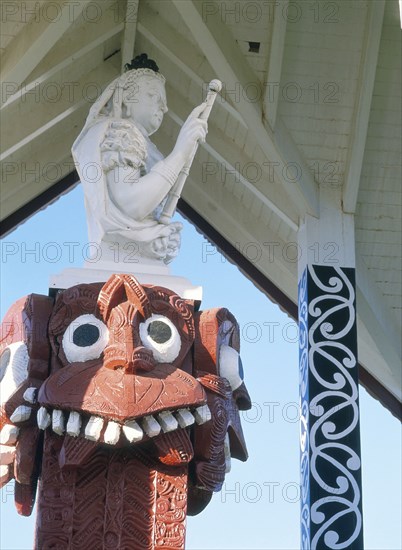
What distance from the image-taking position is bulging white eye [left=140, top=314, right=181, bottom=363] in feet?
14.1

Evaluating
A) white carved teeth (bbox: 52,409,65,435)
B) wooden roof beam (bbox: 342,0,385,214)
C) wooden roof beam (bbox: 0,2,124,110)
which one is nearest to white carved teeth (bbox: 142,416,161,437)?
white carved teeth (bbox: 52,409,65,435)

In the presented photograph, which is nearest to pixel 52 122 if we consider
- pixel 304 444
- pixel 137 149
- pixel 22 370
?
pixel 304 444

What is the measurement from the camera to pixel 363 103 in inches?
369

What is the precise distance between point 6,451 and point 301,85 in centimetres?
604

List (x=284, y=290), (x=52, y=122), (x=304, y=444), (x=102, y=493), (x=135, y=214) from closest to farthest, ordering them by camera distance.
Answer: (x=102, y=493)
(x=135, y=214)
(x=304, y=444)
(x=52, y=122)
(x=284, y=290)

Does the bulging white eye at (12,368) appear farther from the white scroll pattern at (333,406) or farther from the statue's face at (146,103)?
the white scroll pattern at (333,406)

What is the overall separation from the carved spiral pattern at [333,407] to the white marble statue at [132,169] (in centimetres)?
327

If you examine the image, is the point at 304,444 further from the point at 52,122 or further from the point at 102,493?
the point at 102,493

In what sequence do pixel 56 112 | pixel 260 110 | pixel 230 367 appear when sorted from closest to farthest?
pixel 230 367
pixel 260 110
pixel 56 112

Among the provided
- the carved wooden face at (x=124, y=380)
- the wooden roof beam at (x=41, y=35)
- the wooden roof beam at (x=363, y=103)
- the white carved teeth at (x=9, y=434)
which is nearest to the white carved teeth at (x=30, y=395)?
the carved wooden face at (x=124, y=380)

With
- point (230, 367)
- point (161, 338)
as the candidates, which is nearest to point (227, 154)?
point (230, 367)

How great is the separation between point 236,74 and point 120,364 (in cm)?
538

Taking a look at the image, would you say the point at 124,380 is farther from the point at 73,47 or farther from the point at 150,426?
the point at 73,47

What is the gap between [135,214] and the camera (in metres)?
5.32
